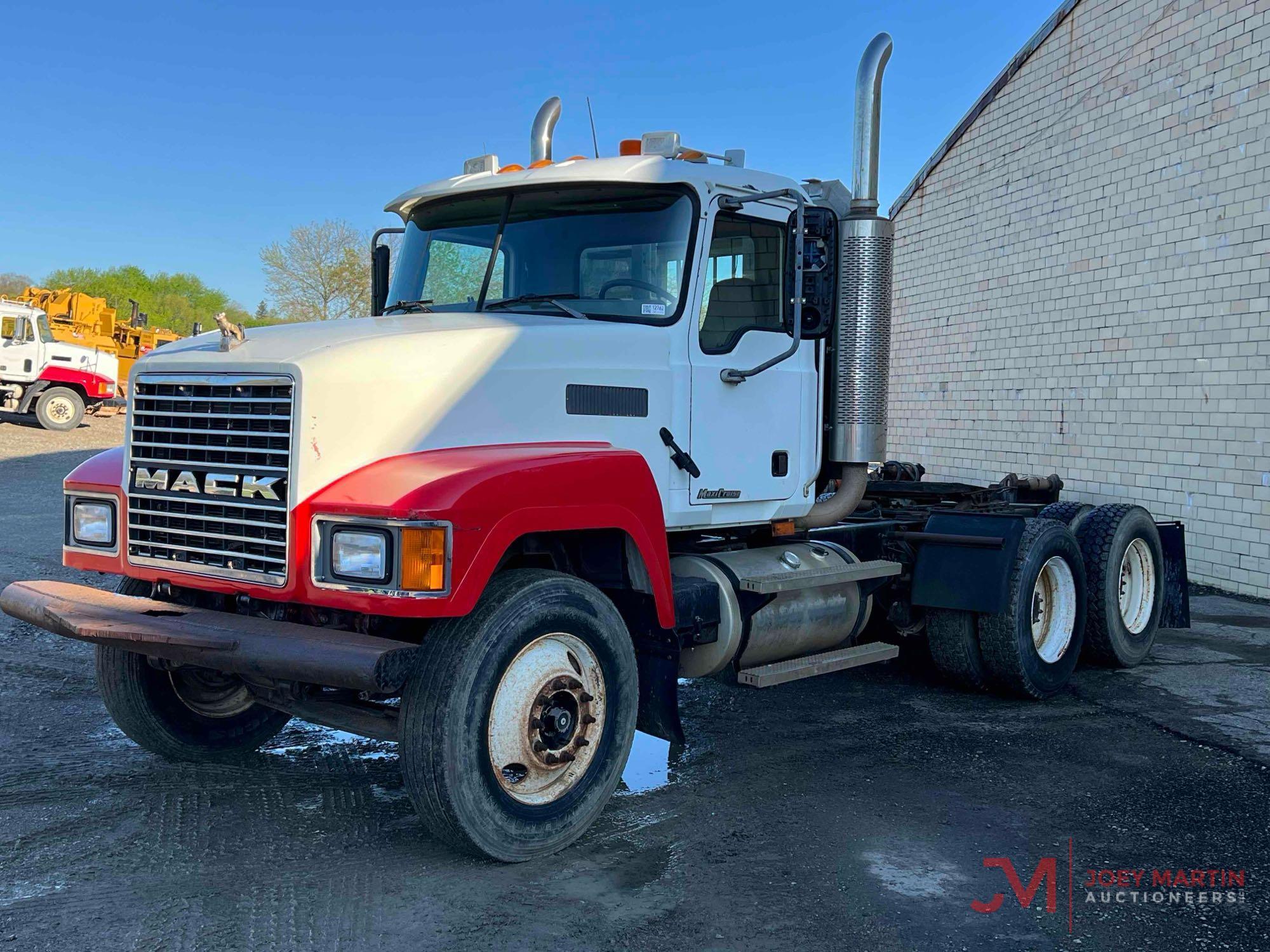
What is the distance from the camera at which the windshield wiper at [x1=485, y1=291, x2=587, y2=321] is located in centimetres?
527

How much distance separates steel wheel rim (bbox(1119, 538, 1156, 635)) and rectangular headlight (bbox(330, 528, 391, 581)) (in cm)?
607

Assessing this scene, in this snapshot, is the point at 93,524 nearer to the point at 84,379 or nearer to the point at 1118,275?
the point at 1118,275

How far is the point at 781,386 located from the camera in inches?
236

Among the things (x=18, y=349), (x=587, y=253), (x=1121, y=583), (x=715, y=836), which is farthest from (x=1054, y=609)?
(x=18, y=349)

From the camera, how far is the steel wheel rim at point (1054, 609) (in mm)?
7402

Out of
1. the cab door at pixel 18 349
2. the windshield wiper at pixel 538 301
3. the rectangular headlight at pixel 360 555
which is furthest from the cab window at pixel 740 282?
the cab door at pixel 18 349

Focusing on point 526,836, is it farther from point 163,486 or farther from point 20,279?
point 20,279

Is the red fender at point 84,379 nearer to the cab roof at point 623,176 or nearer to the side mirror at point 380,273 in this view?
the side mirror at point 380,273

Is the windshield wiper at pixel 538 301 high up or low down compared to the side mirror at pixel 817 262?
down

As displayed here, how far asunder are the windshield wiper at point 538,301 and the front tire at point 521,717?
1.33m

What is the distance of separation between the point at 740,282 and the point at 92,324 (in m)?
29.6

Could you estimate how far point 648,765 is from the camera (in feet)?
18.5

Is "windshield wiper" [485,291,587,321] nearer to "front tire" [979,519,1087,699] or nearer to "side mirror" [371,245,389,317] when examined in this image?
"side mirror" [371,245,389,317]

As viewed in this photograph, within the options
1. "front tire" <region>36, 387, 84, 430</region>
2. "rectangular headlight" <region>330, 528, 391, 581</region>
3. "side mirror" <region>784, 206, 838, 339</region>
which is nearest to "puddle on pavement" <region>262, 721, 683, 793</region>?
"rectangular headlight" <region>330, 528, 391, 581</region>
